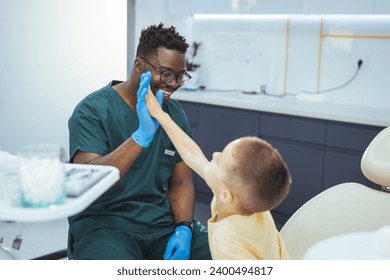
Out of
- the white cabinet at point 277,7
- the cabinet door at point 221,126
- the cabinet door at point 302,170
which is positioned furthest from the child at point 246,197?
the white cabinet at point 277,7

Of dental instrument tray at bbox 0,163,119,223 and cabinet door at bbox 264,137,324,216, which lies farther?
cabinet door at bbox 264,137,324,216

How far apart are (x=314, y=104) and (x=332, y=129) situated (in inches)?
15.4

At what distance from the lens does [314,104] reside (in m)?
3.45

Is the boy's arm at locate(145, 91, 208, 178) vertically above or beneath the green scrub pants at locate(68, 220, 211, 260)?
above

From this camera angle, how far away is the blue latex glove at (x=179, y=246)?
1784mm

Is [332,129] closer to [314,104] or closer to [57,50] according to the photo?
[314,104]

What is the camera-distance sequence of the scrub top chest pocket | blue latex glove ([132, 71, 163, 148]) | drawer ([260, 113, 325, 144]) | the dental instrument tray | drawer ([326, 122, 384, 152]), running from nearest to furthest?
1. the dental instrument tray
2. blue latex glove ([132, 71, 163, 148])
3. the scrub top chest pocket
4. drawer ([326, 122, 384, 152])
5. drawer ([260, 113, 325, 144])

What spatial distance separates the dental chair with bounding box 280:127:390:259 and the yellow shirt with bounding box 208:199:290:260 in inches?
8.9

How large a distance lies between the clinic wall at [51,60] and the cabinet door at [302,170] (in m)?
1.13

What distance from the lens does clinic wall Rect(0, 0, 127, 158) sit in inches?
96.3

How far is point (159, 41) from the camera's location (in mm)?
1829

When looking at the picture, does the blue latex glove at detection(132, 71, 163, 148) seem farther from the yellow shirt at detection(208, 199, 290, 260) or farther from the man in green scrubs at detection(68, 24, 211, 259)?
the yellow shirt at detection(208, 199, 290, 260)

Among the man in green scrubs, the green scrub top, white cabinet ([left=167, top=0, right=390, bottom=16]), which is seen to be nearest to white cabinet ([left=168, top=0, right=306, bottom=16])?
white cabinet ([left=167, top=0, right=390, bottom=16])

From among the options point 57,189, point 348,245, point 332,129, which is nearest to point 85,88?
point 332,129
